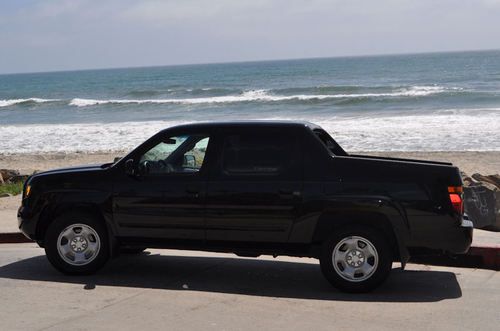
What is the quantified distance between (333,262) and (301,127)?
4.21 feet

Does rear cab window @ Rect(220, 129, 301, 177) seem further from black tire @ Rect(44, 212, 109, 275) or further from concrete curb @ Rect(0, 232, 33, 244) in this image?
concrete curb @ Rect(0, 232, 33, 244)

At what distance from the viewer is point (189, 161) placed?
7.39m

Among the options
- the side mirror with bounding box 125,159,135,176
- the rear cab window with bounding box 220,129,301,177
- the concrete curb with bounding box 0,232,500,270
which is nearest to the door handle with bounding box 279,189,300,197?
the rear cab window with bounding box 220,129,301,177

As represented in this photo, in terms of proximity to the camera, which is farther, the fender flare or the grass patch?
the grass patch

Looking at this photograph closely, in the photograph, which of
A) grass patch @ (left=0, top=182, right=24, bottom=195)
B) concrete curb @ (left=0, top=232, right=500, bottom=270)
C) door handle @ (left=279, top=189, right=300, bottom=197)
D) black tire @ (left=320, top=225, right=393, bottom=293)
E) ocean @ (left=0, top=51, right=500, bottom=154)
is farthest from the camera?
ocean @ (left=0, top=51, right=500, bottom=154)

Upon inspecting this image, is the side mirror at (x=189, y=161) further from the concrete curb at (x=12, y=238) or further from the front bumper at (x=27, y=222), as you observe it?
the concrete curb at (x=12, y=238)

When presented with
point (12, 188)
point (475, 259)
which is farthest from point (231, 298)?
point (12, 188)

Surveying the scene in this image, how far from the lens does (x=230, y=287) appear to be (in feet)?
23.4

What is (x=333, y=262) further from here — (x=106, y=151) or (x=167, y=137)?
(x=106, y=151)

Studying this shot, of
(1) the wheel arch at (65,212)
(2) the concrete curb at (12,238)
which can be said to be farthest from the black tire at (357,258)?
(2) the concrete curb at (12,238)

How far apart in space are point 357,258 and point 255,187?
112 cm

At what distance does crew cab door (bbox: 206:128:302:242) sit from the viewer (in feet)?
22.6

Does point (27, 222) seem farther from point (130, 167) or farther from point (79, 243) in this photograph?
point (130, 167)

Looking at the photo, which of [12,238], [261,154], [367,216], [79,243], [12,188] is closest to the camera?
[367,216]
